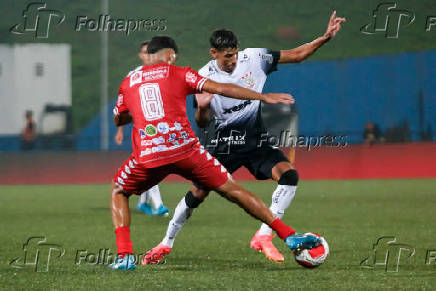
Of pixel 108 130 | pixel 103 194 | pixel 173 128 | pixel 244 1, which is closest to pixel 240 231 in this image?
pixel 173 128

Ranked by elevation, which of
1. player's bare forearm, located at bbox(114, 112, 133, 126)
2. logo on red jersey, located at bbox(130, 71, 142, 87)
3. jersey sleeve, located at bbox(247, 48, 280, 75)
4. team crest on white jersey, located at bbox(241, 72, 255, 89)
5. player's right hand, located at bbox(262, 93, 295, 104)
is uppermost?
jersey sleeve, located at bbox(247, 48, 280, 75)

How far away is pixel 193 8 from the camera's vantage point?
31.0m

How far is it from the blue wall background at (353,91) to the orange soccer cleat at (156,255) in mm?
17499

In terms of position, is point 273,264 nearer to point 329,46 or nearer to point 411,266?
point 411,266

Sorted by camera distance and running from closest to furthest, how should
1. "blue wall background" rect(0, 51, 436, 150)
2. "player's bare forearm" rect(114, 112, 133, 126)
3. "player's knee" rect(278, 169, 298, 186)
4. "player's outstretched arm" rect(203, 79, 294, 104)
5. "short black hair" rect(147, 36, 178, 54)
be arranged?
"player's outstretched arm" rect(203, 79, 294, 104) < "short black hair" rect(147, 36, 178, 54) < "player's bare forearm" rect(114, 112, 133, 126) < "player's knee" rect(278, 169, 298, 186) < "blue wall background" rect(0, 51, 436, 150)

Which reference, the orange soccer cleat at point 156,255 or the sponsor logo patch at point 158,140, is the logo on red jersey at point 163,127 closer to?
the sponsor logo patch at point 158,140

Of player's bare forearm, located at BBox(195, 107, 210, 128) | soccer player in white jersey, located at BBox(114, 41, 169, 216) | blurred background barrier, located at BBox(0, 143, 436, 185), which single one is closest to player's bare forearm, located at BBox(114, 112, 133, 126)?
player's bare forearm, located at BBox(195, 107, 210, 128)

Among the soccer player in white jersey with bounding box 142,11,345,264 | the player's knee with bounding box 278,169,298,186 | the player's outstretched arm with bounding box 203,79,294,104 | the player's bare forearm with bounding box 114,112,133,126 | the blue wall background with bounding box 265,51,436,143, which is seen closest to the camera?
the player's outstretched arm with bounding box 203,79,294,104

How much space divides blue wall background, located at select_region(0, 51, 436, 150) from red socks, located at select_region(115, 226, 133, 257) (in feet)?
60.2

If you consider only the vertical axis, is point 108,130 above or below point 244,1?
below

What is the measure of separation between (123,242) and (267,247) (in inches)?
61.8

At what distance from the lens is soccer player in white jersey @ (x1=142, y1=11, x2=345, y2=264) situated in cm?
820

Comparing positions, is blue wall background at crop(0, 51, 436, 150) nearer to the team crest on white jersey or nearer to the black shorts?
the black shorts

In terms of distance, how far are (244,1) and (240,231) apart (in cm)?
2298
